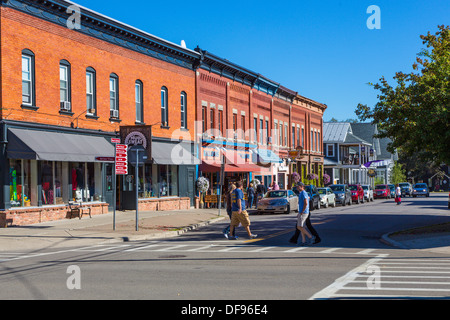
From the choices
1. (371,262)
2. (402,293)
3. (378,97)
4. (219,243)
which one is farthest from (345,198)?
(402,293)

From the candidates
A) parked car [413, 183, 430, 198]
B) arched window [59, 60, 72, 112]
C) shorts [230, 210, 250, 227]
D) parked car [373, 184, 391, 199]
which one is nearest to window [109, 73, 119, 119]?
arched window [59, 60, 72, 112]

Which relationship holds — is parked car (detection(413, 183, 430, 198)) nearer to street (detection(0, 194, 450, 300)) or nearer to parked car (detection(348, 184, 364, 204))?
parked car (detection(348, 184, 364, 204))

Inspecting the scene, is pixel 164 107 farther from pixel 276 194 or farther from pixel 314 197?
pixel 314 197

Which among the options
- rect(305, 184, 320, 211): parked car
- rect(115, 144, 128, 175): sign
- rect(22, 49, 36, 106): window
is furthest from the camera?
rect(305, 184, 320, 211): parked car

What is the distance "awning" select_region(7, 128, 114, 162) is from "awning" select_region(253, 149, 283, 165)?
2061cm

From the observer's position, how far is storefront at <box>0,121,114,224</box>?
23.4m

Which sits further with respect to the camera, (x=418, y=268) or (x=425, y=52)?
(x=425, y=52)

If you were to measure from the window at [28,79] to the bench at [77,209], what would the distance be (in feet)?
16.1

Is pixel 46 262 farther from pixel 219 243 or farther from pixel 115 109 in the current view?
pixel 115 109

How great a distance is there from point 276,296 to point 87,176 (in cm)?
2042

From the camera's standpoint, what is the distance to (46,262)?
14617 millimetres

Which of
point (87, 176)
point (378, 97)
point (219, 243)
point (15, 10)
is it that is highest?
point (15, 10)

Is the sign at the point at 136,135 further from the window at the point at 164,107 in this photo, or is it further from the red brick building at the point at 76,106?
the window at the point at 164,107
